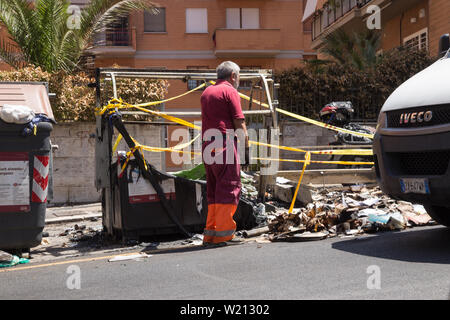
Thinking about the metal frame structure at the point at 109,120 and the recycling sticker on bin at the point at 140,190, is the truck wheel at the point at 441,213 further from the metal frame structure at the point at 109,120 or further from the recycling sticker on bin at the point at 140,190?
the recycling sticker on bin at the point at 140,190

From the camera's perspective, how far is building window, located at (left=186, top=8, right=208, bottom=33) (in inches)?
1286

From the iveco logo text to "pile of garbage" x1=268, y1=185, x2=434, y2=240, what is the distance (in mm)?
1616

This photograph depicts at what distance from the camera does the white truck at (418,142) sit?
16.6 ft

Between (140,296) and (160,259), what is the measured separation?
5.31ft

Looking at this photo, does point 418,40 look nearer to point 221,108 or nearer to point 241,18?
point 241,18

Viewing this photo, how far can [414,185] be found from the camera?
534 cm

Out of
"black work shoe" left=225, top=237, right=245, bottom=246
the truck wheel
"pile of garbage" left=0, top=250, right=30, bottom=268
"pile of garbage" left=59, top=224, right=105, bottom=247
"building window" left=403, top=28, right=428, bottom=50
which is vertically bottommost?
"pile of garbage" left=59, top=224, right=105, bottom=247

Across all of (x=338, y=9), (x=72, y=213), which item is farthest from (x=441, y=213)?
(x=338, y=9)

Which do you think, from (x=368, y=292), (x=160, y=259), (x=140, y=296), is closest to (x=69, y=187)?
(x=160, y=259)

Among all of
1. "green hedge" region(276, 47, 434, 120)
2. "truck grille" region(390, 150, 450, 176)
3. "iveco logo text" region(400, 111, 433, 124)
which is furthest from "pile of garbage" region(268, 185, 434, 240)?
"green hedge" region(276, 47, 434, 120)

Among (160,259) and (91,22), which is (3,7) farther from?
(160,259)

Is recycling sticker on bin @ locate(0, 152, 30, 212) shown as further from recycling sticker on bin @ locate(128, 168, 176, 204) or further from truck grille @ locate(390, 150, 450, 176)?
truck grille @ locate(390, 150, 450, 176)

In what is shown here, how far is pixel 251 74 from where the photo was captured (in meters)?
8.48

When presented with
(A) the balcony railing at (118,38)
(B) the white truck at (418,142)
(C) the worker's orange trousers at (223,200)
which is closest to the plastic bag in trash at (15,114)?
(C) the worker's orange trousers at (223,200)
